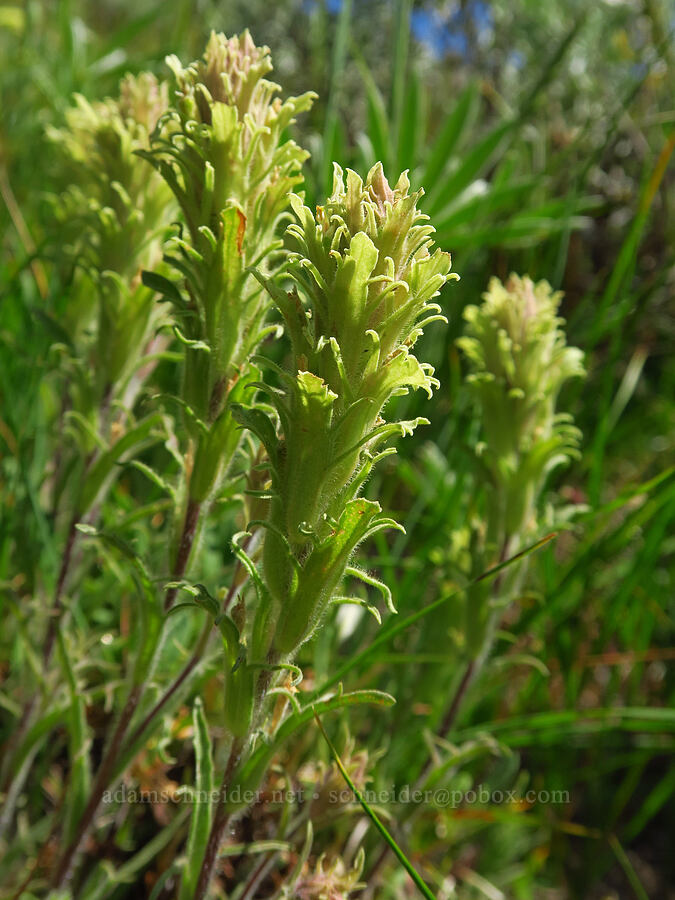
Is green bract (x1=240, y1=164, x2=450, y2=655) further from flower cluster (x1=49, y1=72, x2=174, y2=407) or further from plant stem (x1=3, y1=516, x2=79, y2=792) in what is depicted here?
plant stem (x1=3, y1=516, x2=79, y2=792)

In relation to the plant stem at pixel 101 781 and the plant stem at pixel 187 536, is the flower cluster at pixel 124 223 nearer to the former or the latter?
the plant stem at pixel 187 536

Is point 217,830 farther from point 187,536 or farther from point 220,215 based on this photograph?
point 220,215

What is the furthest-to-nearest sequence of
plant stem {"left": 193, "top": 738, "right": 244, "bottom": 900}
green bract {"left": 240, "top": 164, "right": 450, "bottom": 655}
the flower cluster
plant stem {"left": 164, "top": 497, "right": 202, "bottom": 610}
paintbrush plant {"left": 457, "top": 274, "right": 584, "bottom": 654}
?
paintbrush plant {"left": 457, "top": 274, "right": 584, "bottom": 654} < the flower cluster < plant stem {"left": 164, "top": 497, "right": 202, "bottom": 610} < plant stem {"left": 193, "top": 738, "right": 244, "bottom": 900} < green bract {"left": 240, "top": 164, "right": 450, "bottom": 655}

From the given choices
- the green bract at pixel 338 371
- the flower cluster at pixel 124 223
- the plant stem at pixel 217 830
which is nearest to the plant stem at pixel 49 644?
the flower cluster at pixel 124 223

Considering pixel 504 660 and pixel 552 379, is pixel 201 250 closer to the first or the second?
pixel 552 379

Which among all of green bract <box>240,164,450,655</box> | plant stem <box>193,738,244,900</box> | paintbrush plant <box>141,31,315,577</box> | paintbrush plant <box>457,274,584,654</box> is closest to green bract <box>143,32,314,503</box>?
paintbrush plant <box>141,31,315,577</box>
